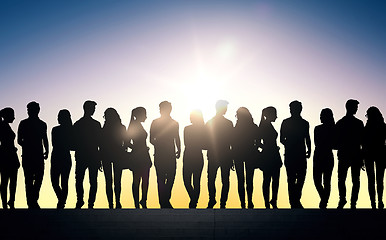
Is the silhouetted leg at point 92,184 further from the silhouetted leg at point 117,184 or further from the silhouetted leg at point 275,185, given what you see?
the silhouetted leg at point 275,185

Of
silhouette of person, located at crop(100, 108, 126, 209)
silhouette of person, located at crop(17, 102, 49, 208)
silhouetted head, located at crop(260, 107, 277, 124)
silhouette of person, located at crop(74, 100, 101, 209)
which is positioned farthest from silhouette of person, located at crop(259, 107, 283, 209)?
silhouette of person, located at crop(17, 102, 49, 208)

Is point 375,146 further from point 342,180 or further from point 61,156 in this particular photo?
point 61,156

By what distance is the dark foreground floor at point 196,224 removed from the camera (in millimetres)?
8508

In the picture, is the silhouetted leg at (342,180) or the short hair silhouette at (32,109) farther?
the short hair silhouette at (32,109)

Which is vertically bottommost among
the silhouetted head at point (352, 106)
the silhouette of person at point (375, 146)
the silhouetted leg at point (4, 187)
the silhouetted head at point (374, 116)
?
the silhouetted leg at point (4, 187)

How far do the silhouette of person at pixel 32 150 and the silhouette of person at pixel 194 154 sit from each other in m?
3.18

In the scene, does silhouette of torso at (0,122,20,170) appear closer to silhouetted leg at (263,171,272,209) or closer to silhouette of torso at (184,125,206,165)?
silhouette of torso at (184,125,206,165)

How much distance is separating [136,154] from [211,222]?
11.9ft

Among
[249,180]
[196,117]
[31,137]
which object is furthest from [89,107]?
[249,180]

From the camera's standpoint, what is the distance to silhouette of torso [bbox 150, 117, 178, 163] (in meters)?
12.0

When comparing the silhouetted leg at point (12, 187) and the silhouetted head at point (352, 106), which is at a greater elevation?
the silhouetted head at point (352, 106)

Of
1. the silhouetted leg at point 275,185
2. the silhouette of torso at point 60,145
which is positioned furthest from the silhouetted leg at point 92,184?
the silhouetted leg at point 275,185

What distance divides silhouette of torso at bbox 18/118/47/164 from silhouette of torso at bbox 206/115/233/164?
12.5 ft

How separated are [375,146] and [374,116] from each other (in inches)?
25.5
